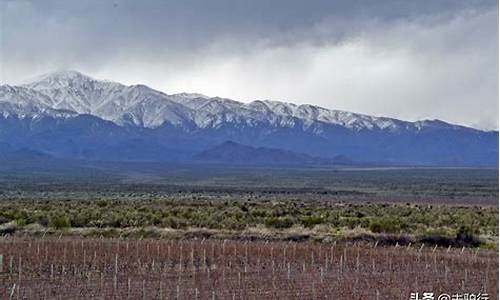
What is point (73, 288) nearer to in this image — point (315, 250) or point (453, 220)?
point (315, 250)

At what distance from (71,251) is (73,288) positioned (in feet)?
22.8

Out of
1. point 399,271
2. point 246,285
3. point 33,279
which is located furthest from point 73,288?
point 399,271

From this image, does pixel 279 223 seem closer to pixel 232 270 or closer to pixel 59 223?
pixel 59 223

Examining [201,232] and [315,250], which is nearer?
[315,250]

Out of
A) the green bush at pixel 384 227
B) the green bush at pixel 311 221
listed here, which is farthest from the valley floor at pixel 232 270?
the green bush at pixel 311 221

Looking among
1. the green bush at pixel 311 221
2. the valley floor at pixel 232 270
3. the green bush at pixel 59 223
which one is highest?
the green bush at pixel 311 221

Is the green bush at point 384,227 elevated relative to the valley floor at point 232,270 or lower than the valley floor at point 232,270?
elevated

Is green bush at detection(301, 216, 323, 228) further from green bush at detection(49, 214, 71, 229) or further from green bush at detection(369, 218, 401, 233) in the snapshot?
green bush at detection(49, 214, 71, 229)

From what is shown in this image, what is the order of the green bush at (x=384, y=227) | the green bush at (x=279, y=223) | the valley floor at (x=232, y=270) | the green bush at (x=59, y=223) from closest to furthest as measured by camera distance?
the valley floor at (x=232, y=270), the green bush at (x=384, y=227), the green bush at (x=59, y=223), the green bush at (x=279, y=223)

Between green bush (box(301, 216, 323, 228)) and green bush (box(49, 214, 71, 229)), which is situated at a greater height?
green bush (box(301, 216, 323, 228))

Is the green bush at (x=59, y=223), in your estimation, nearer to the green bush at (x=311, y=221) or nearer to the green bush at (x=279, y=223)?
the green bush at (x=279, y=223)

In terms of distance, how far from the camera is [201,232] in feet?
110

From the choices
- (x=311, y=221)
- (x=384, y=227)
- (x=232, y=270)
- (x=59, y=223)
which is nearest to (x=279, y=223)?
(x=311, y=221)

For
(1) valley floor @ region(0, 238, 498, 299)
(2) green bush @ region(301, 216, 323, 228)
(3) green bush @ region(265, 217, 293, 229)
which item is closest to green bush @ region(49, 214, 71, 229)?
(1) valley floor @ region(0, 238, 498, 299)
